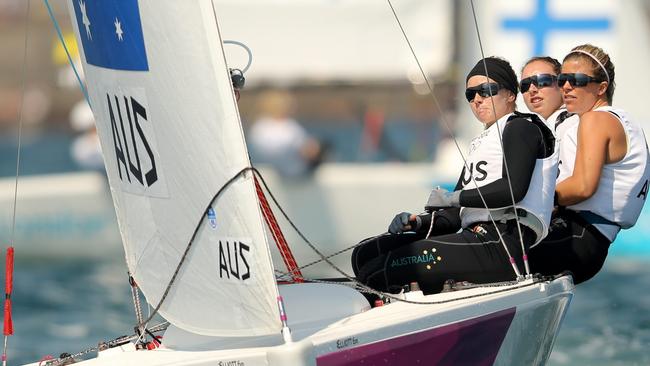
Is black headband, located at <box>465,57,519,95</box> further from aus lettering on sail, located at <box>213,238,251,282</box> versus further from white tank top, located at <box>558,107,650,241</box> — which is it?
aus lettering on sail, located at <box>213,238,251,282</box>

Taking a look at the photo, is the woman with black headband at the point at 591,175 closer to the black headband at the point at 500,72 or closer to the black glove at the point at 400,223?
the black headband at the point at 500,72

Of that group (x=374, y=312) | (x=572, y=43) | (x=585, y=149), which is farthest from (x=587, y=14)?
(x=374, y=312)

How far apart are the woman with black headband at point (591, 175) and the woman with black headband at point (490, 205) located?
151mm

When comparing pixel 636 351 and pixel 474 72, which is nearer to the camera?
pixel 474 72

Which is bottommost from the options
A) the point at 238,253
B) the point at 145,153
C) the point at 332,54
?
the point at 238,253

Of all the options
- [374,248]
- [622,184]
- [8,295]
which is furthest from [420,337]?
[8,295]

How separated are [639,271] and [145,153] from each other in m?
6.18

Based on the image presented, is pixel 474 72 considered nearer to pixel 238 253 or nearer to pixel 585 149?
pixel 585 149

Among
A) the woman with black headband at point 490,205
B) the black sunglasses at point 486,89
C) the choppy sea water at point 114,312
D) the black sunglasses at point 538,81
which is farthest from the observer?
the choppy sea water at point 114,312

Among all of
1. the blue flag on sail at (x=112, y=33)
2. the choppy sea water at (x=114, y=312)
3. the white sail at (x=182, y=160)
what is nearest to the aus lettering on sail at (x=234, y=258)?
the white sail at (x=182, y=160)

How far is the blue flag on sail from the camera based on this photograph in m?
3.12

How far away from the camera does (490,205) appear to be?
3.46m

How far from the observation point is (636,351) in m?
5.24

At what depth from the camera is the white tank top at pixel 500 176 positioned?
137 inches
